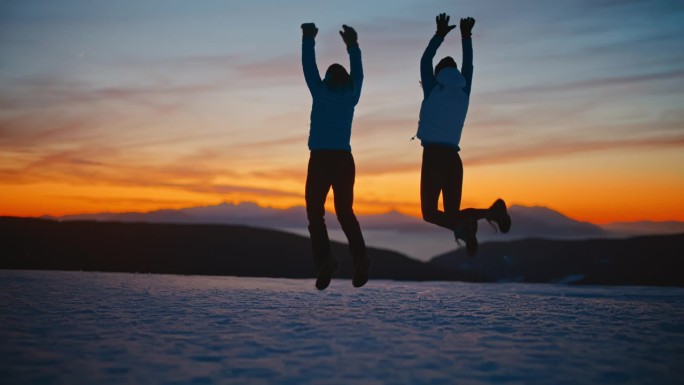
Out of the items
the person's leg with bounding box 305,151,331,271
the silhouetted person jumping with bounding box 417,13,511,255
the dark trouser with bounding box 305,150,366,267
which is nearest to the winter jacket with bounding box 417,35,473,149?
the silhouetted person jumping with bounding box 417,13,511,255

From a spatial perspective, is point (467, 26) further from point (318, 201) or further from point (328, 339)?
point (328, 339)

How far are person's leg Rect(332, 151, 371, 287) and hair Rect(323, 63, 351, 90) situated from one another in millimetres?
792

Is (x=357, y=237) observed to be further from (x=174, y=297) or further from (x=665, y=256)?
(x=665, y=256)

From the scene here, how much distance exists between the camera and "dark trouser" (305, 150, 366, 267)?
7.13 meters

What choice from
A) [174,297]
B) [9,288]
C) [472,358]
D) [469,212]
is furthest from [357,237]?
[9,288]

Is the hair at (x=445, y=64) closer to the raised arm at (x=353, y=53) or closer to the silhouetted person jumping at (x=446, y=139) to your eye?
the silhouetted person jumping at (x=446, y=139)

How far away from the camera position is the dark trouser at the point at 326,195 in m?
7.13

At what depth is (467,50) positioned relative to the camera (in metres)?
7.63

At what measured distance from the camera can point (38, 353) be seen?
4.22 meters

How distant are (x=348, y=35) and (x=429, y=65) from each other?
3.47 feet

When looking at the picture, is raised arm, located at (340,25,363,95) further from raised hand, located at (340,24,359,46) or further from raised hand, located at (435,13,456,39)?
raised hand, located at (435,13,456,39)

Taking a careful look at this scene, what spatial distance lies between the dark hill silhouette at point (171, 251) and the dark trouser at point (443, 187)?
7.98m

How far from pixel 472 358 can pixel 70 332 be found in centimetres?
324

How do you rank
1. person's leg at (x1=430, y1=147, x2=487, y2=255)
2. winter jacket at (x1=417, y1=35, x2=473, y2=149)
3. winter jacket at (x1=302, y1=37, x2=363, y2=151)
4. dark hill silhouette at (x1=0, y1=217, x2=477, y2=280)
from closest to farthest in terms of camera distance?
1. winter jacket at (x1=302, y1=37, x2=363, y2=151)
2. winter jacket at (x1=417, y1=35, x2=473, y2=149)
3. person's leg at (x1=430, y1=147, x2=487, y2=255)
4. dark hill silhouette at (x1=0, y1=217, x2=477, y2=280)
